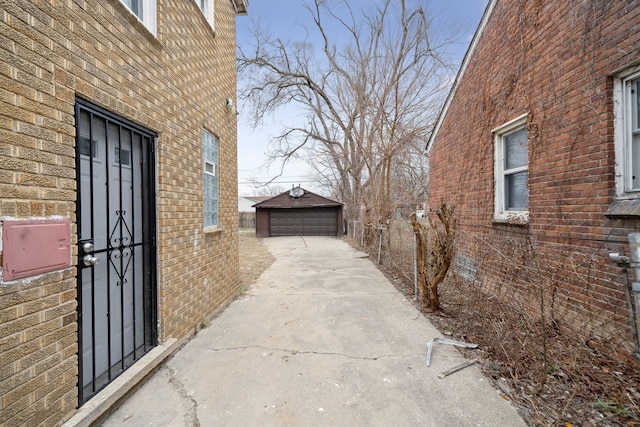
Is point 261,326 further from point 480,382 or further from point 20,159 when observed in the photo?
point 20,159

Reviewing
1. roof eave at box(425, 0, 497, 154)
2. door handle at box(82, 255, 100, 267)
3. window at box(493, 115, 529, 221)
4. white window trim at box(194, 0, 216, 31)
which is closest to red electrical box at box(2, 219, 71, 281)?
door handle at box(82, 255, 100, 267)

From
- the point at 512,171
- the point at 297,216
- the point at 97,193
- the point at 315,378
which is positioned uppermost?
the point at 512,171

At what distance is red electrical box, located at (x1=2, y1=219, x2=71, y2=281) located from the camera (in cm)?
160

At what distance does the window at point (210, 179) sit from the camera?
4.23m

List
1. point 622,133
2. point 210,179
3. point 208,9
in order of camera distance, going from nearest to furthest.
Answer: point 622,133
point 208,9
point 210,179

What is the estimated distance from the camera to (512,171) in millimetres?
4590

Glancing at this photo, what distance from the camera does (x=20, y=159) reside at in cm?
167

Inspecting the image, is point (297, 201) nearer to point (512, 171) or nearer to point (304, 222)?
point (304, 222)

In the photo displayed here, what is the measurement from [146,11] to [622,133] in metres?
4.86

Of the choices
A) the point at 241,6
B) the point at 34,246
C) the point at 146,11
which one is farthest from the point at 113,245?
the point at 241,6

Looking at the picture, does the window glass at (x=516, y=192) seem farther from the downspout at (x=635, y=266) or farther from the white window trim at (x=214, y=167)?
the white window trim at (x=214, y=167)

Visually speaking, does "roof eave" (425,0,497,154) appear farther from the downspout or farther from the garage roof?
the garage roof

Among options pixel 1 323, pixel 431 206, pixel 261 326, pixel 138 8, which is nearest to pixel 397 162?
pixel 431 206

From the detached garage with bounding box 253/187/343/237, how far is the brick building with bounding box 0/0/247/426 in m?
15.2
